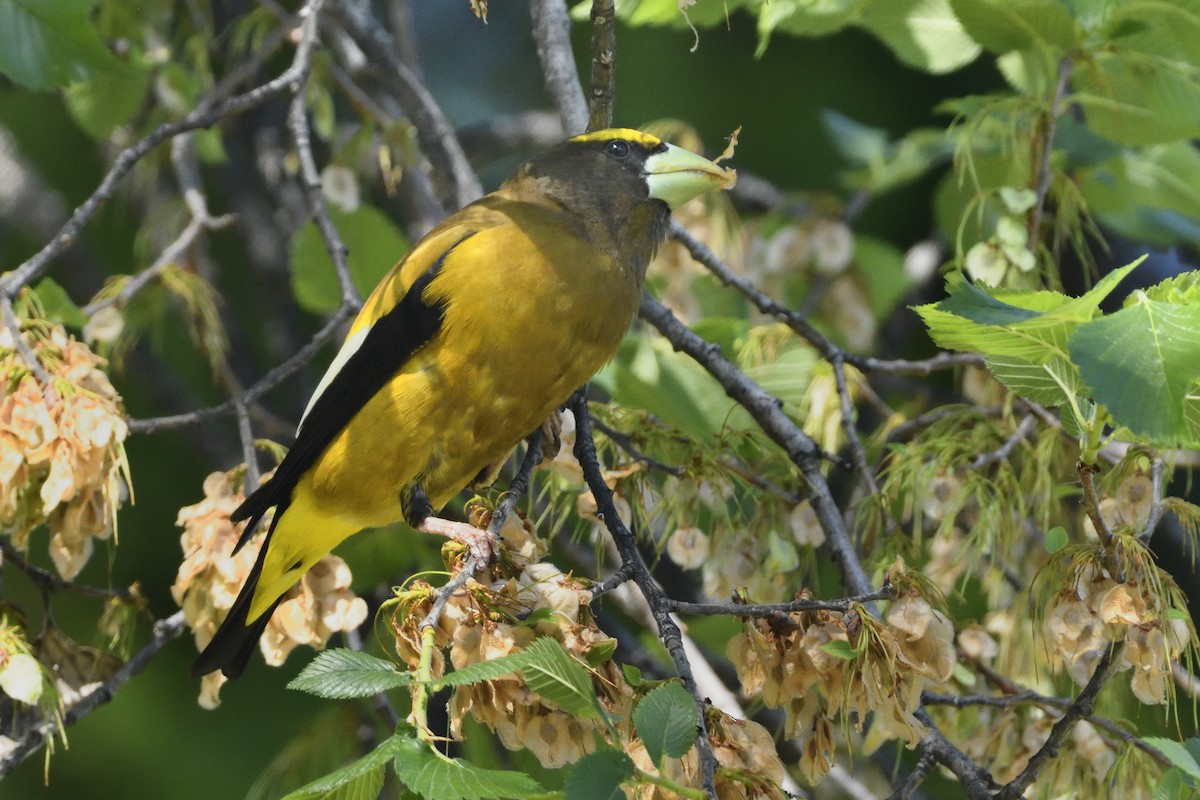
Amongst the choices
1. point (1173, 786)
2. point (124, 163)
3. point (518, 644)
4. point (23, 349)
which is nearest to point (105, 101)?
point (124, 163)

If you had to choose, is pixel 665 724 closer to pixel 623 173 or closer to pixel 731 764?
pixel 731 764

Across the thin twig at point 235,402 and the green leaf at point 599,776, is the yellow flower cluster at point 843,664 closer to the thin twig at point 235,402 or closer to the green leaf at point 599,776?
the green leaf at point 599,776

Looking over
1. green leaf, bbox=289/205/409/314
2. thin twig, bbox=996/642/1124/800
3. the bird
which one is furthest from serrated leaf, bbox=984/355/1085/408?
green leaf, bbox=289/205/409/314

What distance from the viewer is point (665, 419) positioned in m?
3.36

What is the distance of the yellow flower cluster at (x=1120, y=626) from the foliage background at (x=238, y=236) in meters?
2.06

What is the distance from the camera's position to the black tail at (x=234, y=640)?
2.74 m

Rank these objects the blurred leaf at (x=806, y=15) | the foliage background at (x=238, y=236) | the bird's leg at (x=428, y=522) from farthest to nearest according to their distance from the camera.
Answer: the foliage background at (x=238, y=236) → the blurred leaf at (x=806, y=15) → the bird's leg at (x=428, y=522)

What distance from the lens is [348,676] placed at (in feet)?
5.38

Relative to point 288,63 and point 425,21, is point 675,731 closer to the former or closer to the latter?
point 288,63

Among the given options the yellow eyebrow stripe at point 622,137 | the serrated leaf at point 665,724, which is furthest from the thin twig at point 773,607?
the yellow eyebrow stripe at point 622,137

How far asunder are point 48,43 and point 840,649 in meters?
2.35

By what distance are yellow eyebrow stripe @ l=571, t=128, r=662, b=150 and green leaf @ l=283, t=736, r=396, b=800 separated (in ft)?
5.52

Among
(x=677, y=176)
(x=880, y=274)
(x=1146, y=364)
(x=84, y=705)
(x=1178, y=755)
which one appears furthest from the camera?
(x=880, y=274)

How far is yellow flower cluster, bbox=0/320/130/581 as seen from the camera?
2.47m
